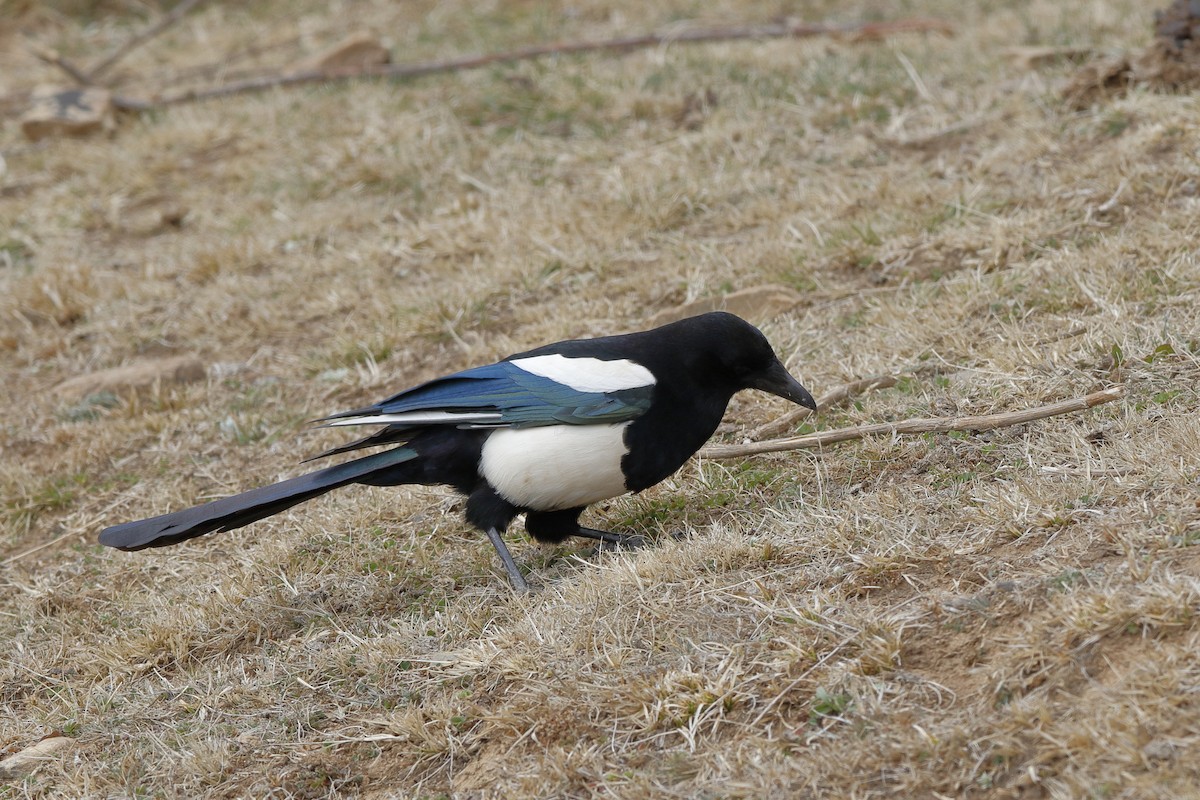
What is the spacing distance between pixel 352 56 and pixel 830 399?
4921mm

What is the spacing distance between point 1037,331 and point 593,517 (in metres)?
1.57

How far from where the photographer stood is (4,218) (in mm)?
7102

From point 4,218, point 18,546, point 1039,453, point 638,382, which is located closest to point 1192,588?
point 1039,453

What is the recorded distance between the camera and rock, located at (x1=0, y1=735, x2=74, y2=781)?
326 cm

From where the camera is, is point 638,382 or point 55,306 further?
point 55,306

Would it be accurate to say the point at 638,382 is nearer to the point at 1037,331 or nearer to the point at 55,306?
the point at 1037,331

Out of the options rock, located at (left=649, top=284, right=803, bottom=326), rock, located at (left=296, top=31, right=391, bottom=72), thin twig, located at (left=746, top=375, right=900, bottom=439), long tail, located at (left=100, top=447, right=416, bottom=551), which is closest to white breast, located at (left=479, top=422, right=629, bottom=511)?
long tail, located at (left=100, top=447, right=416, bottom=551)

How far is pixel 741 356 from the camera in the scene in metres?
3.81

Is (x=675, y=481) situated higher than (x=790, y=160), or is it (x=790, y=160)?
(x=790, y=160)

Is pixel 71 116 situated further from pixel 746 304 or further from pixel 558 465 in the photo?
pixel 558 465

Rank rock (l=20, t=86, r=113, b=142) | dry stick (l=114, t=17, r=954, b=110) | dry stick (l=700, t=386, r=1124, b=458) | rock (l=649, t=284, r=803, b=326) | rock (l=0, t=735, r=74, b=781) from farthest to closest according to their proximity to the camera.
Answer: rock (l=20, t=86, r=113, b=142)
dry stick (l=114, t=17, r=954, b=110)
rock (l=649, t=284, r=803, b=326)
dry stick (l=700, t=386, r=1124, b=458)
rock (l=0, t=735, r=74, b=781)

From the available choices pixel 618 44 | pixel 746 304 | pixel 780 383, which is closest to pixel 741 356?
pixel 780 383

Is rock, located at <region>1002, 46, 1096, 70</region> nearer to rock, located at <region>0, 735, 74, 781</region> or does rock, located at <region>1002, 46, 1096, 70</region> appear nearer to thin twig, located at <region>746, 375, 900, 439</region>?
thin twig, located at <region>746, 375, 900, 439</region>

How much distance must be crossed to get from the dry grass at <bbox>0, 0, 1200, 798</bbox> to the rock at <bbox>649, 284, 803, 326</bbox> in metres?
A: 0.12
